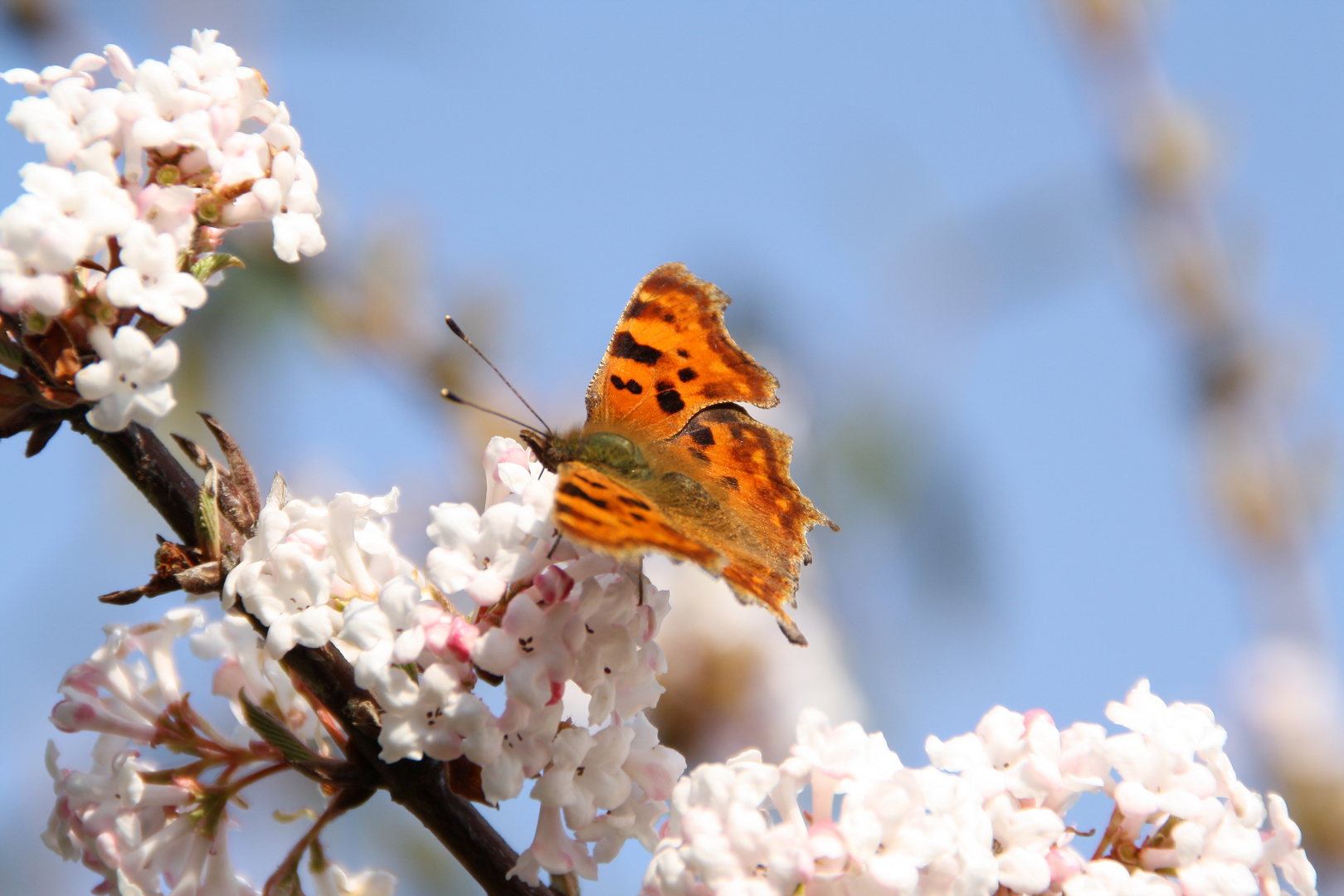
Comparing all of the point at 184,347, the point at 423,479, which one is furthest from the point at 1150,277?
the point at 184,347

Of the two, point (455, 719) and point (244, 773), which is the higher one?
point (455, 719)

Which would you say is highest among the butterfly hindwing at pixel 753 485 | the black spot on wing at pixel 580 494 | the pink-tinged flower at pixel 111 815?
the butterfly hindwing at pixel 753 485

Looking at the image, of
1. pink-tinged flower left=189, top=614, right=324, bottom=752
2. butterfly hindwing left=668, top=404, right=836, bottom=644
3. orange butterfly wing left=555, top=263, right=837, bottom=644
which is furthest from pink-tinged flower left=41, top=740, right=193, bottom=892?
butterfly hindwing left=668, top=404, right=836, bottom=644

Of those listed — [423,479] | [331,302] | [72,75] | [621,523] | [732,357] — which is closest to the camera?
[621,523]

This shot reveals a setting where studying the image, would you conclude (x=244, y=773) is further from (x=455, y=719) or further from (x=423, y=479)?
(x=423, y=479)

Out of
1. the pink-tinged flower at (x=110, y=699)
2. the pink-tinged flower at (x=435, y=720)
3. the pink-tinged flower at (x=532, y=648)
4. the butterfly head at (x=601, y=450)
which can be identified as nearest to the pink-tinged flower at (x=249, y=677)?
the pink-tinged flower at (x=110, y=699)

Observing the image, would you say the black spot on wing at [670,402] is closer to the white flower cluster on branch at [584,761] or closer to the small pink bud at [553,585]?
the white flower cluster on branch at [584,761]

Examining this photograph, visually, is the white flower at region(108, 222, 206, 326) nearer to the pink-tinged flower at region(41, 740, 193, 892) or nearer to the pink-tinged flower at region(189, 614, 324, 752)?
the pink-tinged flower at region(189, 614, 324, 752)

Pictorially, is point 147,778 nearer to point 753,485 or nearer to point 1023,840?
point 753,485
